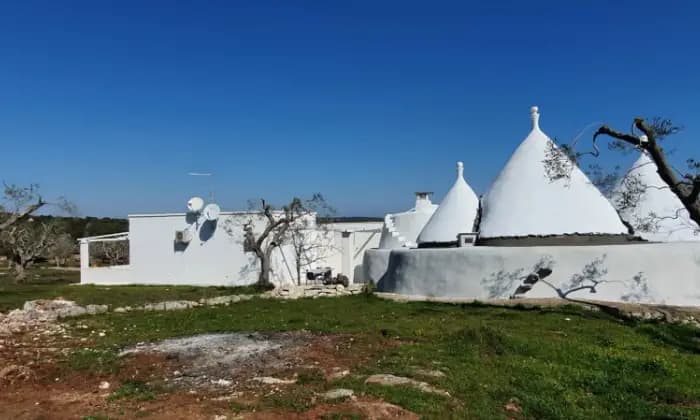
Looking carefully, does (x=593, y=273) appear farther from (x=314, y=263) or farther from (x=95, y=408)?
(x=314, y=263)

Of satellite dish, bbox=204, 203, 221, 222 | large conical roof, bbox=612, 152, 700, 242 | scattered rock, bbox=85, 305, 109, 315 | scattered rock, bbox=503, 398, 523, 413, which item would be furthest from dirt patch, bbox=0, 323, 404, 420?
satellite dish, bbox=204, 203, 221, 222

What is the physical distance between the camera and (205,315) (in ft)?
39.3

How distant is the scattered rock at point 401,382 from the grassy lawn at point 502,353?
11 cm

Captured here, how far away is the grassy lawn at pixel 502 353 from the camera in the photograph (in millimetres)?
5441

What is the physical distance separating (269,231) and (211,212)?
132 inches

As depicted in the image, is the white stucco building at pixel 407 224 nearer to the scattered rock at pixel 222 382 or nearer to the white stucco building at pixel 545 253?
the white stucco building at pixel 545 253

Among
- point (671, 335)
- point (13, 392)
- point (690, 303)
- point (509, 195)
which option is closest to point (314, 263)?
point (509, 195)

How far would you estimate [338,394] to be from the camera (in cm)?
536

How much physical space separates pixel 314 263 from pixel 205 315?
1402cm

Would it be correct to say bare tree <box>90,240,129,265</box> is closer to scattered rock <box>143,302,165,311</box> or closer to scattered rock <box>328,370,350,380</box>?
scattered rock <box>143,302,165,311</box>

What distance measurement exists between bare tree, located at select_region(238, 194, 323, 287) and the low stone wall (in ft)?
26.3

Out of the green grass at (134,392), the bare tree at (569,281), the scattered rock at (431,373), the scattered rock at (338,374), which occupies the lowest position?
the scattered rock at (431,373)

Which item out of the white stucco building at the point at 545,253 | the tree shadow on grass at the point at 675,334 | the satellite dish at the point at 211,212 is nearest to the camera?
the tree shadow on grass at the point at 675,334

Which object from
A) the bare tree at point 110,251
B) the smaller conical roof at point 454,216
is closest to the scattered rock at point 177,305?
the smaller conical roof at point 454,216
